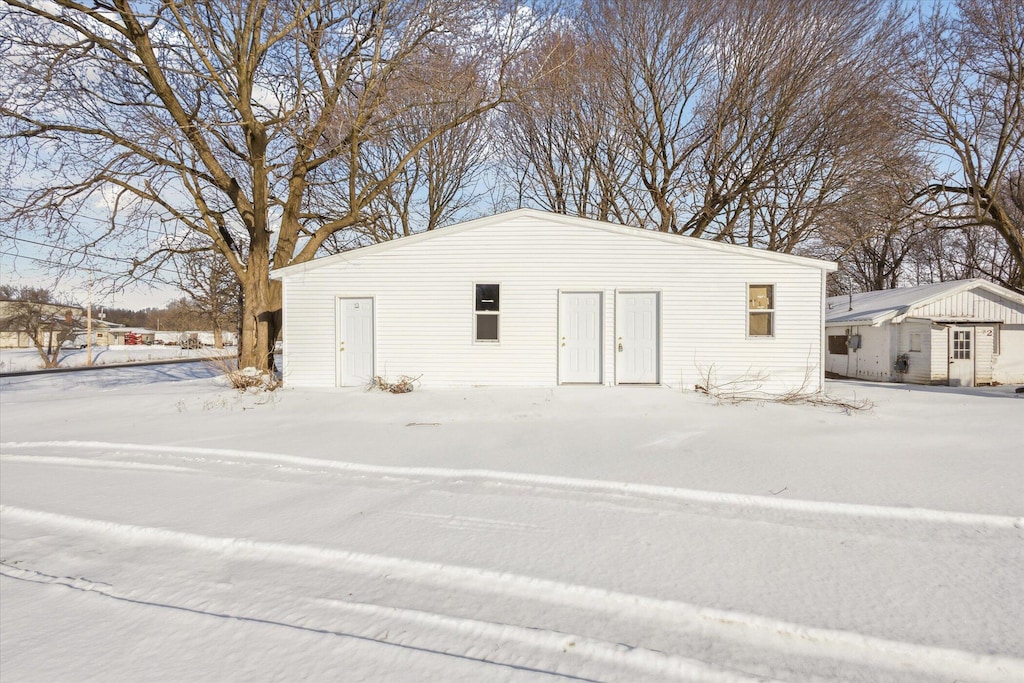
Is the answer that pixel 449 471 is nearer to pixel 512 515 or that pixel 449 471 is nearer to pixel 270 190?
pixel 512 515

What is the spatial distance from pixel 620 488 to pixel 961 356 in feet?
64.2

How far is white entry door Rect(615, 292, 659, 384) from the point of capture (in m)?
11.0

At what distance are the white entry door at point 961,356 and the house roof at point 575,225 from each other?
10.9 meters

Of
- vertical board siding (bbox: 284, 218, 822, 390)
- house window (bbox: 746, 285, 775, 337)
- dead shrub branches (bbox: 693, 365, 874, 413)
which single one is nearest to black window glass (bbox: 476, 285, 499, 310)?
vertical board siding (bbox: 284, 218, 822, 390)

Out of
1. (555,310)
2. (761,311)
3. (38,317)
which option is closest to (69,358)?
(38,317)

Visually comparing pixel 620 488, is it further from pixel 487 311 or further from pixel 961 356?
pixel 961 356

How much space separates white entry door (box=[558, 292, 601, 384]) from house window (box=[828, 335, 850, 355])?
1596 cm

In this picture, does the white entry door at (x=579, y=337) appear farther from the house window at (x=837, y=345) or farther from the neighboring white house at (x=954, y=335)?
the house window at (x=837, y=345)

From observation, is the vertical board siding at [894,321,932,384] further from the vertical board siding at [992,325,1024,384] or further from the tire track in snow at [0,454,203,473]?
the tire track in snow at [0,454,203,473]

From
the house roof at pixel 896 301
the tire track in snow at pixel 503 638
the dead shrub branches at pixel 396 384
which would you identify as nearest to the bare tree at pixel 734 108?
the house roof at pixel 896 301

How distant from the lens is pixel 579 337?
11109 mm

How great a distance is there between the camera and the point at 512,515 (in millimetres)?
3863

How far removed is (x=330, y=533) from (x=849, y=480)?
435 centimetres

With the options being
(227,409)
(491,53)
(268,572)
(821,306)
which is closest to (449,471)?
(268,572)
